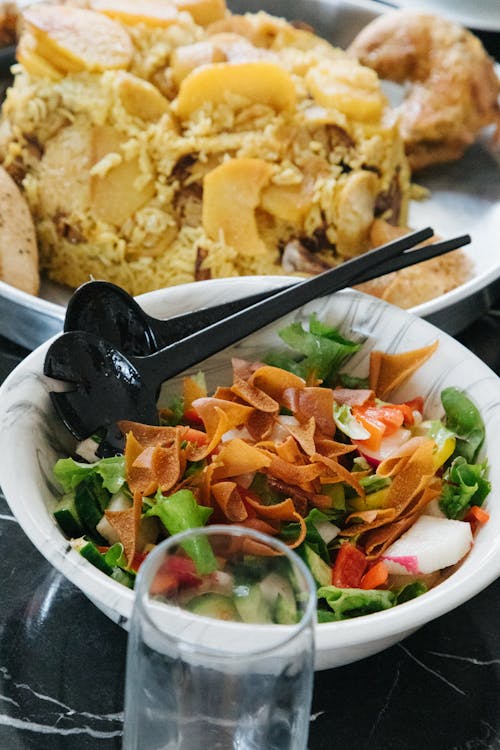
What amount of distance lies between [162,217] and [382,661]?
2.74ft

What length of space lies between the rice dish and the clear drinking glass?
3.08 feet

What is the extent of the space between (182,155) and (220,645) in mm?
1083

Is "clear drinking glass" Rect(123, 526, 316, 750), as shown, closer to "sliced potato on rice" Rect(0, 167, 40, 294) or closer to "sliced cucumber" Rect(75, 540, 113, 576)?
Result: "sliced cucumber" Rect(75, 540, 113, 576)

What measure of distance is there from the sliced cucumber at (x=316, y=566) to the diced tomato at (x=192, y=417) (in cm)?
21

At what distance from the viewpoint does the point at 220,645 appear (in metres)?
0.53

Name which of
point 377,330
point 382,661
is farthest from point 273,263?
point 382,661

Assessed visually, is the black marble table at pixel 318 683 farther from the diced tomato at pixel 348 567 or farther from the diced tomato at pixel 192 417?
the diced tomato at pixel 192 417

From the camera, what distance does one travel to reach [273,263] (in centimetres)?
154

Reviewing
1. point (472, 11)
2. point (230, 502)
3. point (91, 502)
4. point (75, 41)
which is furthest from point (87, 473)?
point (472, 11)

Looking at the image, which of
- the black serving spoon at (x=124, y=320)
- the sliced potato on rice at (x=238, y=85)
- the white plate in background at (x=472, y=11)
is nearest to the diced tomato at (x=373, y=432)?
the black serving spoon at (x=124, y=320)

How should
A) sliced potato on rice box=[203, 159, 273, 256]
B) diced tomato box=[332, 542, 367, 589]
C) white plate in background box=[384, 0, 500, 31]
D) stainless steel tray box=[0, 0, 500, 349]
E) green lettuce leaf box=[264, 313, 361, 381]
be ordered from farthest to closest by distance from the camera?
white plate in background box=[384, 0, 500, 31]
sliced potato on rice box=[203, 159, 273, 256]
stainless steel tray box=[0, 0, 500, 349]
green lettuce leaf box=[264, 313, 361, 381]
diced tomato box=[332, 542, 367, 589]

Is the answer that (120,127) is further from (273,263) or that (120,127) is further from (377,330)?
(377,330)

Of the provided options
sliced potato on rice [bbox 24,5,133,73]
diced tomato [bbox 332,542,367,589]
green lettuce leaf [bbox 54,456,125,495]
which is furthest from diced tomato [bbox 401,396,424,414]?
sliced potato on rice [bbox 24,5,133,73]

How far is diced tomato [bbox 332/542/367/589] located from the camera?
34.0 inches
